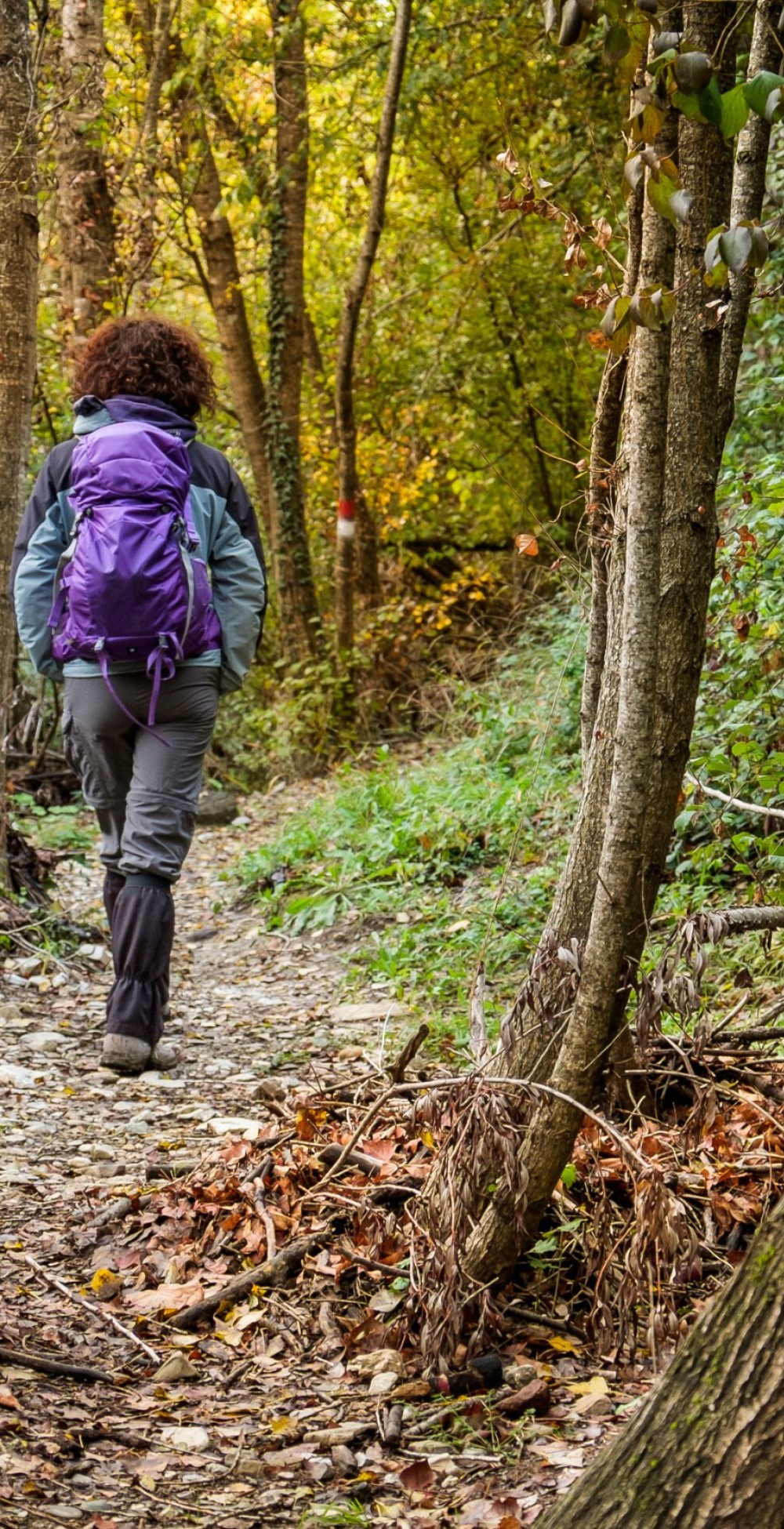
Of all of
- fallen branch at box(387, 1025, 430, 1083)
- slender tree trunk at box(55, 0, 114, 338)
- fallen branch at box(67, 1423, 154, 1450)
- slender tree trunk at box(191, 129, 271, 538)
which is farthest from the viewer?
slender tree trunk at box(191, 129, 271, 538)

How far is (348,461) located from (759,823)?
7.11 meters

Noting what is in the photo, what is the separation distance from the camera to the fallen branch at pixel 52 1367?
103 inches

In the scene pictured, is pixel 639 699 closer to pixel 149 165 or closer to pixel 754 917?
pixel 754 917

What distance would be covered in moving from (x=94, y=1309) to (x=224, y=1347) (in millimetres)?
332

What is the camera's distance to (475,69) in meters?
11.6

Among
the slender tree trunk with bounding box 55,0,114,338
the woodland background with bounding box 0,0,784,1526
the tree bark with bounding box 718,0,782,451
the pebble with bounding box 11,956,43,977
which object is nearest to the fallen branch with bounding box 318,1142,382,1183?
the woodland background with bounding box 0,0,784,1526

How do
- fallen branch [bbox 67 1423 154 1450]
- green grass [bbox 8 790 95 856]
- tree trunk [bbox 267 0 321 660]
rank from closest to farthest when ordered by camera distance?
fallen branch [bbox 67 1423 154 1450], green grass [bbox 8 790 95 856], tree trunk [bbox 267 0 321 660]

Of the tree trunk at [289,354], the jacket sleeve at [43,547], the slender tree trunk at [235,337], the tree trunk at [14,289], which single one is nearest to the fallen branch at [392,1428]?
the jacket sleeve at [43,547]

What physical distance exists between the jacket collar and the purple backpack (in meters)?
0.05

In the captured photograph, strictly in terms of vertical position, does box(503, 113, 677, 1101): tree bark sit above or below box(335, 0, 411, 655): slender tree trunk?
below

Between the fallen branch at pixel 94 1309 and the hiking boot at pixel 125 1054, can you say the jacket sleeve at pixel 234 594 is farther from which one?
the fallen branch at pixel 94 1309

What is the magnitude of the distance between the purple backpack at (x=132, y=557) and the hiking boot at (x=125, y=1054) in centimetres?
112

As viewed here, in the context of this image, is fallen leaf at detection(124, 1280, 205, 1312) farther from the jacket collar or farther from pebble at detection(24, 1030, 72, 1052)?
the jacket collar

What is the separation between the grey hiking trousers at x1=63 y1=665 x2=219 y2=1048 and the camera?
4.63m
